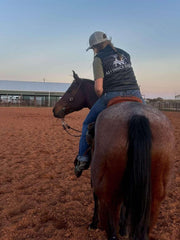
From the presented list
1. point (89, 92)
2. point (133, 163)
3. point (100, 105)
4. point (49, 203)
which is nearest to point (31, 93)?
point (49, 203)

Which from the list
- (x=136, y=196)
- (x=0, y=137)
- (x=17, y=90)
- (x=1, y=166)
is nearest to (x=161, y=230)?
(x=136, y=196)

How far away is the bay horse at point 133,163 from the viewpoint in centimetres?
164

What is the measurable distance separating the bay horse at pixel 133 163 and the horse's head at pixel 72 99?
163 centimetres

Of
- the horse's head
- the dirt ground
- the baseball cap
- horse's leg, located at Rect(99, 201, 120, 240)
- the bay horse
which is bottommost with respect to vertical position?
the dirt ground

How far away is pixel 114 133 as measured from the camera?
1.76 m

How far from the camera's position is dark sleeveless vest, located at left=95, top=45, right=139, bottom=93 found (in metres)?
2.55

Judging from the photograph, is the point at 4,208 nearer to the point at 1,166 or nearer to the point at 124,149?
the point at 1,166

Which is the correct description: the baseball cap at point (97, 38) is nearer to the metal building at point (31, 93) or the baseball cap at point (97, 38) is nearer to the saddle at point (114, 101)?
the saddle at point (114, 101)

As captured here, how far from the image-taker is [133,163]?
1.64m

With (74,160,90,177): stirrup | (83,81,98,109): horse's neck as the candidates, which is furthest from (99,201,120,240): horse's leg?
(83,81,98,109): horse's neck

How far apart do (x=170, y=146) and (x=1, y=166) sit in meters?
5.27

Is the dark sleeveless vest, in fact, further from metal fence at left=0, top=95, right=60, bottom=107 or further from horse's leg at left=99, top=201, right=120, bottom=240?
metal fence at left=0, top=95, right=60, bottom=107

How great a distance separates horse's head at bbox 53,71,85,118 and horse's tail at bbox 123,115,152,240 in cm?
192

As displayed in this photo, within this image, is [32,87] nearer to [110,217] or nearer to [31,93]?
[31,93]
